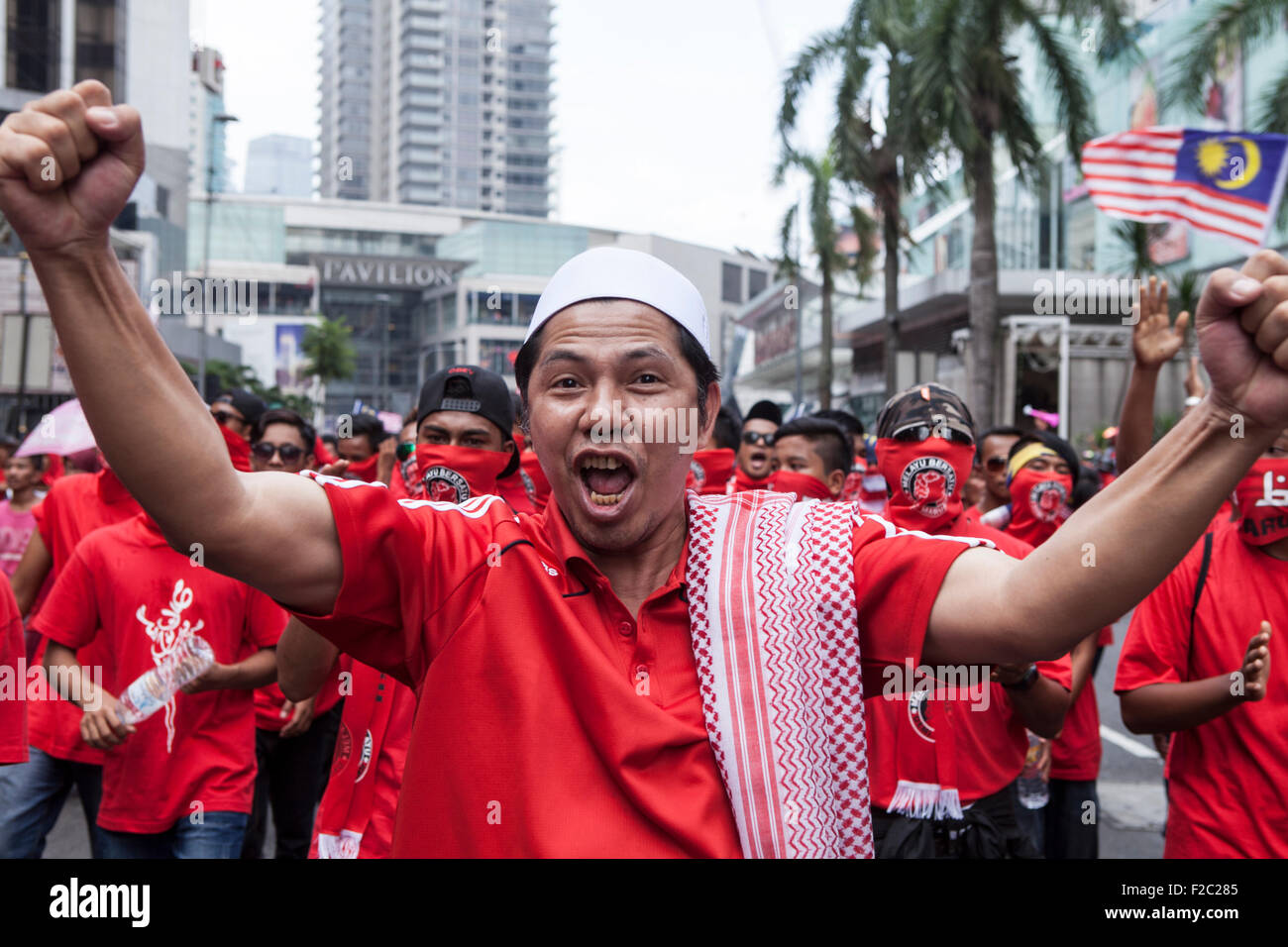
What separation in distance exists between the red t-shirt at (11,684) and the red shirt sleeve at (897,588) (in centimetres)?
287

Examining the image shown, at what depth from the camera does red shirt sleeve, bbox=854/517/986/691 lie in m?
1.86

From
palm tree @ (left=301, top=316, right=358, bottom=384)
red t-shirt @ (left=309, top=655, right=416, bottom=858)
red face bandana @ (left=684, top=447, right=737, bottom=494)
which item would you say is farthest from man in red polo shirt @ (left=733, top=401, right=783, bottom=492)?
palm tree @ (left=301, top=316, right=358, bottom=384)

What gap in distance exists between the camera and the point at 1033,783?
17.0 feet

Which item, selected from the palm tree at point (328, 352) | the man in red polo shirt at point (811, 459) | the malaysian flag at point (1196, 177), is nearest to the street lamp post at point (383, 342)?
the palm tree at point (328, 352)

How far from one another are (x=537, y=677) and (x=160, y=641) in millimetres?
2993

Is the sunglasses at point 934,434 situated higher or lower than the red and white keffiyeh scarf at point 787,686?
higher

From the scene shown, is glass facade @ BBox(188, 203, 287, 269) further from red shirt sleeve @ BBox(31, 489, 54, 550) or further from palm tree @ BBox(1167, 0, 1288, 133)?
red shirt sleeve @ BBox(31, 489, 54, 550)

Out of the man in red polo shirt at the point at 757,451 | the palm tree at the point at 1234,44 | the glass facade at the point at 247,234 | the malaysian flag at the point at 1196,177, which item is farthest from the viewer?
the glass facade at the point at 247,234

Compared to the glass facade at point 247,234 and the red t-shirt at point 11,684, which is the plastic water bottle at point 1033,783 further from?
the glass facade at point 247,234

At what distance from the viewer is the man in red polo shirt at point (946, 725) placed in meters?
3.75

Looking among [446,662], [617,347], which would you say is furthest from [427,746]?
[617,347]

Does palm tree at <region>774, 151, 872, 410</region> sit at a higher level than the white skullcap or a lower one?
higher

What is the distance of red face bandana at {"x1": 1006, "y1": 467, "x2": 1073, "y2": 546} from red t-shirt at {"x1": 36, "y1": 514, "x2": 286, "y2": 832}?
3469mm

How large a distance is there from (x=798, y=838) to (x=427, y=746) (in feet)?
2.05
